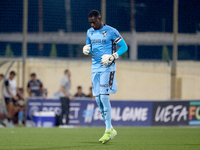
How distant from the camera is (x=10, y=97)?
1284cm

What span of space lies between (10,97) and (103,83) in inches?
275

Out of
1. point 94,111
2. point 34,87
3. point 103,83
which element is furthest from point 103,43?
point 34,87

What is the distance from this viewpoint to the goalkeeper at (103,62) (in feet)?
21.4

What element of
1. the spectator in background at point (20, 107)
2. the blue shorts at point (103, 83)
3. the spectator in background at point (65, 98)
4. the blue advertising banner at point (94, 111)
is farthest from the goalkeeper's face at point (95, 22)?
the spectator in background at point (20, 107)

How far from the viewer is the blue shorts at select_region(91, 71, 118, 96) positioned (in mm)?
6539

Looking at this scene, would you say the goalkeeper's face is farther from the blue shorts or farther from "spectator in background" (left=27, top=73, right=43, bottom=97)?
"spectator in background" (left=27, top=73, right=43, bottom=97)

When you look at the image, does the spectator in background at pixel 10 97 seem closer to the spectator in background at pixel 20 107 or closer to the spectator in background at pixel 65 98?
the spectator in background at pixel 20 107

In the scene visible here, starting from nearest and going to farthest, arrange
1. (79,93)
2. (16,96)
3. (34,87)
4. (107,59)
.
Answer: (107,59), (16,96), (34,87), (79,93)

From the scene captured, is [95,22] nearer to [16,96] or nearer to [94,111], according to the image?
[94,111]

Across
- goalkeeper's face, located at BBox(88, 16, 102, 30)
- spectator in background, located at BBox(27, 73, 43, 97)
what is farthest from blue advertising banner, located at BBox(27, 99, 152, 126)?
goalkeeper's face, located at BBox(88, 16, 102, 30)

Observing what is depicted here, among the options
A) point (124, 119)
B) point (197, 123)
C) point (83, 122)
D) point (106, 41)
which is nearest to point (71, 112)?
point (83, 122)

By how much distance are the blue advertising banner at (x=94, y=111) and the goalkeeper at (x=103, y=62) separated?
20.8 ft

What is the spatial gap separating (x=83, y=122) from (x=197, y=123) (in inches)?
158

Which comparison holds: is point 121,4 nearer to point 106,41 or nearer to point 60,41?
point 60,41
